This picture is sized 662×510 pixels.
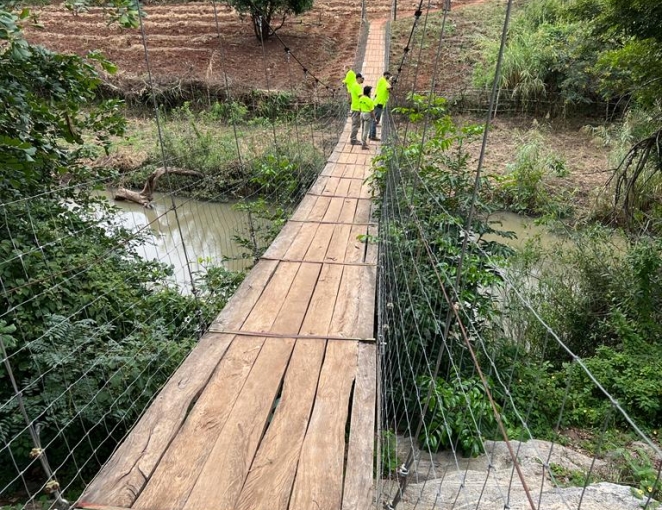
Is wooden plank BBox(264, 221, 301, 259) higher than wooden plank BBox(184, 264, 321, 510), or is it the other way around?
wooden plank BBox(184, 264, 321, 510)

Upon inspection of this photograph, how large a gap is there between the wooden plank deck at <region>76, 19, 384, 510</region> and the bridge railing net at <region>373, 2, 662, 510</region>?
0.37 ft

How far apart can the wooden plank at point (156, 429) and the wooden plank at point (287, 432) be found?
0.24m

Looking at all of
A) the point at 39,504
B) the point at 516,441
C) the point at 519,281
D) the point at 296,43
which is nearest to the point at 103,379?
the point at 39,504

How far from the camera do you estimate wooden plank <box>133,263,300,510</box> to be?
3.37 feet

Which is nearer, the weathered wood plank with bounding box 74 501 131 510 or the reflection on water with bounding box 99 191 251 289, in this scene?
the weathered wood plank with bounding box 74 501 131 510

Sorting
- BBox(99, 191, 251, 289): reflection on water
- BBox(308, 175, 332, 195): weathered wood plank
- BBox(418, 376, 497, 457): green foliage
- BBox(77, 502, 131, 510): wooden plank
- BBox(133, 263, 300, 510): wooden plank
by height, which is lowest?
BBox(99, 191, 251, 289): reflection on water

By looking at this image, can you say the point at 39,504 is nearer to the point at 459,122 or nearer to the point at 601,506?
the point at 601,506

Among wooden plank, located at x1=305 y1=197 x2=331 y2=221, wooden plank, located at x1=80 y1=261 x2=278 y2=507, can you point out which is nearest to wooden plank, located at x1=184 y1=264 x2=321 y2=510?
wooden plank, located at x1=80 y1=261 x2=278 y2=507

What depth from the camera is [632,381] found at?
2.54 m

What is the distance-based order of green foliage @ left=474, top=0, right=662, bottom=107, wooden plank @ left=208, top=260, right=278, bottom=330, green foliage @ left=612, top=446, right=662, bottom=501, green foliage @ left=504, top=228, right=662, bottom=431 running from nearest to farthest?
green foliage @ left=612, top=446, right=662, bottom=501 → wooden plank @ left=208, top=260, right=278, bottom=330 → green foliage @ left=504, top=228, right=662, bottom=431 → green foliage @ left=474, top=0, right=662, bottom=107

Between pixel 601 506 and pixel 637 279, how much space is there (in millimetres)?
2008

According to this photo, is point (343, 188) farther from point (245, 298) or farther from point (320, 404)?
point (320, 404)

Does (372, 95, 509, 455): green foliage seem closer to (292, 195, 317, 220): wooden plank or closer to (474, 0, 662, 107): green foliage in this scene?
(292, 195, 317, 220): wooden plank

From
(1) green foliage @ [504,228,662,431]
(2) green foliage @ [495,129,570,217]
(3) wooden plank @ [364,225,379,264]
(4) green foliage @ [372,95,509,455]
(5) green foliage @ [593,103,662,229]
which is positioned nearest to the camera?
(4) green foliage @ [372,95,509,455]
